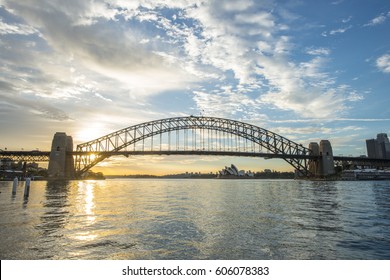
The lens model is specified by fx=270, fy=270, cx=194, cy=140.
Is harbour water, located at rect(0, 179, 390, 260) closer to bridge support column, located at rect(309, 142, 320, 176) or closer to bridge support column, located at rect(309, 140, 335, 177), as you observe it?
bridge support column, located at rect(309, 140, 335, 177)

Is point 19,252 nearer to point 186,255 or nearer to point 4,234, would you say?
point 4,234

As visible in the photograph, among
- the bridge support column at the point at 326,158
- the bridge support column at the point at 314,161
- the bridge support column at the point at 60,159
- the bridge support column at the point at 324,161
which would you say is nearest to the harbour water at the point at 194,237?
the bridge support column at the point at 60,159

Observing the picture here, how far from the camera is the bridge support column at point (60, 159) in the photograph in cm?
7263

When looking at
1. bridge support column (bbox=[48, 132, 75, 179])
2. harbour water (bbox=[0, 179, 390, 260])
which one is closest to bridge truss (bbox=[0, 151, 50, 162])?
bridge support column (bbox=[48, 132, 75, 179])

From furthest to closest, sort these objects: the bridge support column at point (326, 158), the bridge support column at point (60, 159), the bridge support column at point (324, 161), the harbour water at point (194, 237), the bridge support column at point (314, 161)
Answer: the bridge support column at point (314, 161)
the bridge support column at point (326, 158)
the bridge support column at point (324, 161)
the bridge support column at point (60, 159)
the harbour water at point (194, 237)

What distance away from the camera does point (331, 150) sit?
277ft

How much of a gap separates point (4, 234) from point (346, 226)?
38.9 ft

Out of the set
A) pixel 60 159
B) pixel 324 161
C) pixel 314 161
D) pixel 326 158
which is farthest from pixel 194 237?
pixel 314 161

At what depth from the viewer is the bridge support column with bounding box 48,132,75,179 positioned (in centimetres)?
7263

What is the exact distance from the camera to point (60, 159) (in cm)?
7331

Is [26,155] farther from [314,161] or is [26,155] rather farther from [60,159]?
[314,161]

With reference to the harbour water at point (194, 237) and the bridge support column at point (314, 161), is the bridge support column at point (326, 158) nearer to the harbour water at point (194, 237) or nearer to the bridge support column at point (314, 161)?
the bridge support column at point (314, 161)

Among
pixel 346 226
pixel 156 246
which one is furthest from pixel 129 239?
pixel 346 226

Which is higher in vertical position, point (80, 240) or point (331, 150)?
point (331, 150)
